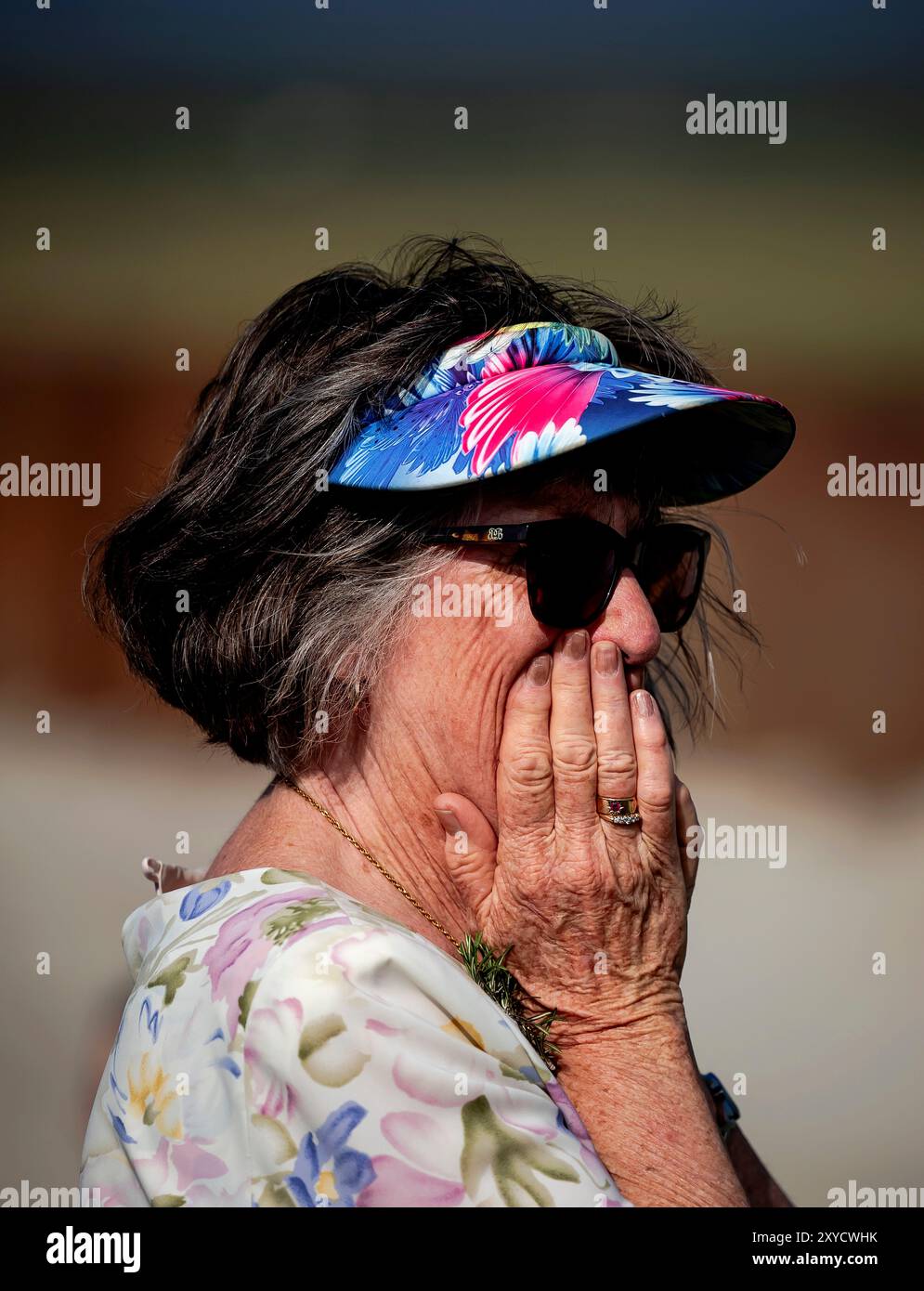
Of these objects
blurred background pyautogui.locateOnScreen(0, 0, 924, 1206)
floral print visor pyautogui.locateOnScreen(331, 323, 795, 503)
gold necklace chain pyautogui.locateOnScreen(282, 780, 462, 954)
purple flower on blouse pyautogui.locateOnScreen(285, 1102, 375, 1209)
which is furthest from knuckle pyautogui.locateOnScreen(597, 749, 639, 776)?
blurred background pyautogui.locateOnScreen(0, 0, 924, 1206)

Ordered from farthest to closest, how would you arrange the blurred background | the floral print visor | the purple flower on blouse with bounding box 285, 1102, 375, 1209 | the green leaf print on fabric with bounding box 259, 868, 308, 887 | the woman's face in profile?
the blurred background
the woman's face in profile
the floral print visor
the green leaf print on fabric with bounding box 259, 868, 308, 887
the purple flower on blouse with bounding box 285, 1102, 375, 1209

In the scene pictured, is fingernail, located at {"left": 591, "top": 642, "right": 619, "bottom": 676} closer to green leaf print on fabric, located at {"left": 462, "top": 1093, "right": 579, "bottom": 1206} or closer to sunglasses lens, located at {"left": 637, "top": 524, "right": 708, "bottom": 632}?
sunglasses lens, located at {"left": 637, "top": 524, "right": 708, "bottom": 632}

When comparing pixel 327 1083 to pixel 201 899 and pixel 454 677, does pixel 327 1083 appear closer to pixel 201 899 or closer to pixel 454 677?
pixel 201 899

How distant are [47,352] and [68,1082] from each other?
3.61m

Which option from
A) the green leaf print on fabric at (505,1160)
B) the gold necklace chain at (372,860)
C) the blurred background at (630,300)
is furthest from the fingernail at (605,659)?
the blurred background at (630,300)

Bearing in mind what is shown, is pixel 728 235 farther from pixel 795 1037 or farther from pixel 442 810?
pixel 442 810

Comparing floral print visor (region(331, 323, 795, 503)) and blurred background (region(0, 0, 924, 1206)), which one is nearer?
floral print visor (region(331, 323, 795, 503))

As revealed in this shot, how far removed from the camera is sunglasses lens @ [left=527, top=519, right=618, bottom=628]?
183 centimetres

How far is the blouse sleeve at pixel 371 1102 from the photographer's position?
1.35 meters

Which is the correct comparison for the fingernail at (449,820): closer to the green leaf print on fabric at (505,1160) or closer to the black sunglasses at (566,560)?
the black sunglasses at (566,560)

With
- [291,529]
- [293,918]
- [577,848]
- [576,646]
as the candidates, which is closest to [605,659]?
[576,646]

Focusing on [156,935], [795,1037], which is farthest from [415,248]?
[795,1037]

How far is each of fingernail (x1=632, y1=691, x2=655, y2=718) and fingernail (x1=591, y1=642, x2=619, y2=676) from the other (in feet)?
0.24

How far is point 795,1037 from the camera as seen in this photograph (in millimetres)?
5391
